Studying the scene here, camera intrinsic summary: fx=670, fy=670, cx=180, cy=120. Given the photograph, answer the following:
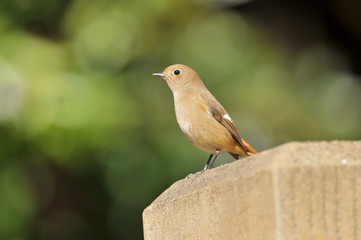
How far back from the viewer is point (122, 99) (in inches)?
201

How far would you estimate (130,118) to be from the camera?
16.8ft

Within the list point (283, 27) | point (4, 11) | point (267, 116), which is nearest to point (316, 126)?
point (267, 116)

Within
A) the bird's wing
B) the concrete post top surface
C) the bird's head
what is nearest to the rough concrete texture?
the concrete post top surface

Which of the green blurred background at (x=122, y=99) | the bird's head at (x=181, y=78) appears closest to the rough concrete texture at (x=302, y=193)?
the bird's head at (x=181, y=78)

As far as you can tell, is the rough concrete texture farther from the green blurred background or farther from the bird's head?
the green blurred background

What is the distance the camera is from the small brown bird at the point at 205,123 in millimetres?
3479

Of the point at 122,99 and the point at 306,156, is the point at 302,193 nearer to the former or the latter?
the point at 306,156

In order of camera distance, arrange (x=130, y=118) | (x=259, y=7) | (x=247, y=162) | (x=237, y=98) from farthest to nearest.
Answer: (x=259, y=7) → (x=237, y=98) → (x=130, y=118) → (x=247, y=162)

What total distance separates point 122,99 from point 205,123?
172 cm

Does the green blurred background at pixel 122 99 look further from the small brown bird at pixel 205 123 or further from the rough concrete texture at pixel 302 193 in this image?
the rough concrete texture at pixel 302 193

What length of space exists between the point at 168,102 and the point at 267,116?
2.97 ft

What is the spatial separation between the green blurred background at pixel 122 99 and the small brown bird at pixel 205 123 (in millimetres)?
1386

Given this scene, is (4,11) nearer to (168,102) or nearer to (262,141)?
(168,102)

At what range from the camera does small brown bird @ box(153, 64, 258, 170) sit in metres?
3.48
